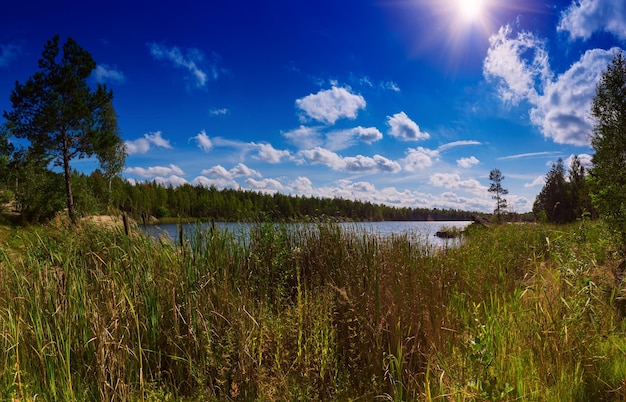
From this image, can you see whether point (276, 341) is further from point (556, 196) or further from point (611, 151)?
point (556, 196)

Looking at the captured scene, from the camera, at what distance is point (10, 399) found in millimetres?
2514

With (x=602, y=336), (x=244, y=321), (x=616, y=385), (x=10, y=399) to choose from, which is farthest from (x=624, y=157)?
(x=10, y=399)

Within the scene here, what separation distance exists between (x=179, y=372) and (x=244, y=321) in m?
0.76

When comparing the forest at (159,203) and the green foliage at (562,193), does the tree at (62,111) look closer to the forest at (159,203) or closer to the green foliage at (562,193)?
the forest at (159,203)

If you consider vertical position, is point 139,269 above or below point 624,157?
below

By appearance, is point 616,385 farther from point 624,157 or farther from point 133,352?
point 624,157

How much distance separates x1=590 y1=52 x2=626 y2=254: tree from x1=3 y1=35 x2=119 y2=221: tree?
76.1 ft

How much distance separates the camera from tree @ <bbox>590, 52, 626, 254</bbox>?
5.44m

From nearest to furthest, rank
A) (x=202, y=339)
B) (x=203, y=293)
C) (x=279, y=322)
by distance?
1. (x=202, y=339)
2. (x=203, y=293)
3. (x=279, y=322)

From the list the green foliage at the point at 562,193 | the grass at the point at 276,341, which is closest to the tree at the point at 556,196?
the green foliage at the point at 562,193

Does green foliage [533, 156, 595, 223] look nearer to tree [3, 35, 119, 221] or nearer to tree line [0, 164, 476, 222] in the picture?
tree line [0, 164, 476, 222]

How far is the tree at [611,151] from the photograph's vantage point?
5441 mm

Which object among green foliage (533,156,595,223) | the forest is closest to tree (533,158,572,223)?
green foliage (533,156,595,223)

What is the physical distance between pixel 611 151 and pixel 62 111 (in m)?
24.9
